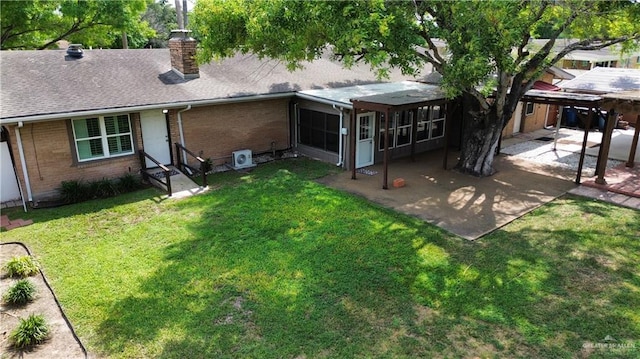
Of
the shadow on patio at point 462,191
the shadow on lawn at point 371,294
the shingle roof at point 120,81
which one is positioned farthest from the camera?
the shingle roof at point 120,81

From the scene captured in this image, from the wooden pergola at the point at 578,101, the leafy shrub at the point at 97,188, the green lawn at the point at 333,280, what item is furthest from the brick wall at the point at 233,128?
the wooden pergola at the point at 578,101

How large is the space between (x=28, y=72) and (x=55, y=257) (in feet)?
21.9

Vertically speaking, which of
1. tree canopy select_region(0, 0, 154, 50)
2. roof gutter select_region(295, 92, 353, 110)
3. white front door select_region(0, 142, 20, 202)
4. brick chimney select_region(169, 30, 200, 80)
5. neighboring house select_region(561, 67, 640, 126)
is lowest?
white front door select_region(0, 142, 20, 202)

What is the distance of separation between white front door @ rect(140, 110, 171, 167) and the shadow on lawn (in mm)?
4332

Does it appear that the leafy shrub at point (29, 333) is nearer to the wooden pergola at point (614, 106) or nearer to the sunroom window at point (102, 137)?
the sunroom window at point (102, 137)

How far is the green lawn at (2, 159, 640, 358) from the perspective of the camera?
20.2ft

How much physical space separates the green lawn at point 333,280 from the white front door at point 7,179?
62.3 inches

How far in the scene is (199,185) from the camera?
12875 mm

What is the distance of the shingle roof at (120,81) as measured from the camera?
1148 centimetres

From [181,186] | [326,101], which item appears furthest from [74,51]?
[326,101]

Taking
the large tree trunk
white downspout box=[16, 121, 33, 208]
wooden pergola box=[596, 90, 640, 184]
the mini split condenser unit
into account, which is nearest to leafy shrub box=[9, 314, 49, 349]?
white downspout box=[16, 121, 33, 208]

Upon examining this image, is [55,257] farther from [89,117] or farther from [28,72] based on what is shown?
[28,72]

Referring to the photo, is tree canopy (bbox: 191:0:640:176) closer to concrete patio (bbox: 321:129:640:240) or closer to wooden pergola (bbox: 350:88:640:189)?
wooden pergola (bbox: 350:88:640:189)

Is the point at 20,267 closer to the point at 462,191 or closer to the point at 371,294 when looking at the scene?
the point at 371,294
